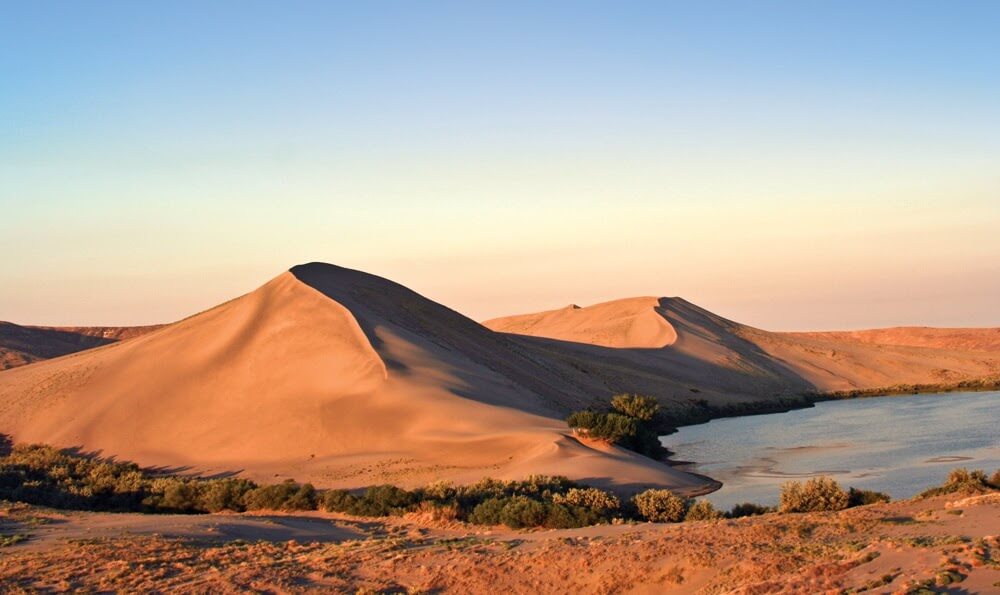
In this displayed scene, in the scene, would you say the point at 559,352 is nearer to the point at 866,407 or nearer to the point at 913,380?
the point at 866,407

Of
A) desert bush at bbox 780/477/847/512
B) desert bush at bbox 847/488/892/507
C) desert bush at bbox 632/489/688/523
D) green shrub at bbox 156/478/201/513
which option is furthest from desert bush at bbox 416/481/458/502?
desert bush at bbox 847/488/892/507

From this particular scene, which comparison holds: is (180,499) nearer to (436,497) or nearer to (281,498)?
(281,498)

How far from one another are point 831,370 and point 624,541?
65117mm

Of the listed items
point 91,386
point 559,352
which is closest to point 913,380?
point 559,352

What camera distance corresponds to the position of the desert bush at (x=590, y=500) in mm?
20297

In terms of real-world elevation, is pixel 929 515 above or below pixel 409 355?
below

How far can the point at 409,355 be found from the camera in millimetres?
39906

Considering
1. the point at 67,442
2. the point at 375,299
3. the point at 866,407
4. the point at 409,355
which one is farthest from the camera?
the point at 866,407

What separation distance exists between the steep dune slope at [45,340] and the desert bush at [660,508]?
66502 mm

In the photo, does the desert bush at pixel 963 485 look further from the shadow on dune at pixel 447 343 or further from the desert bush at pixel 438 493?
the shadow on dune at pixel 447 343

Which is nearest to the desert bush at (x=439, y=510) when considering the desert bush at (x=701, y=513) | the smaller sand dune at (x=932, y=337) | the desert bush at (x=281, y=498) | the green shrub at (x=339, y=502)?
the green shrub at (x=339, y=502)

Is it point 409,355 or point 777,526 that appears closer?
point 777,526

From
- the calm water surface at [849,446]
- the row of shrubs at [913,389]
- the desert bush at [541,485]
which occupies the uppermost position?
the row of shrubs at [913,389]

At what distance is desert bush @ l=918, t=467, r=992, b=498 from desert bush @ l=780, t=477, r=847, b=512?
5.00 ft
